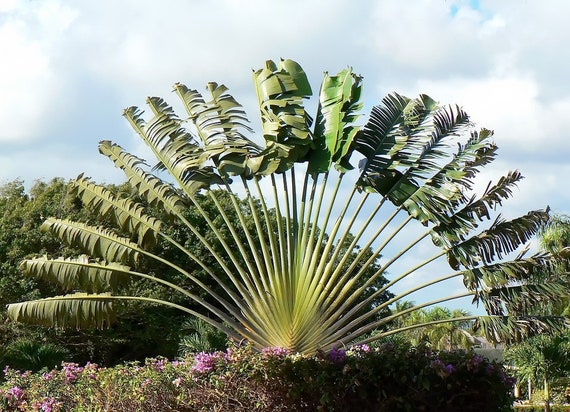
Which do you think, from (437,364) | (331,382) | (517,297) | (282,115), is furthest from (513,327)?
(282,115)

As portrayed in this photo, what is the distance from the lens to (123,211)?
15.3 meters

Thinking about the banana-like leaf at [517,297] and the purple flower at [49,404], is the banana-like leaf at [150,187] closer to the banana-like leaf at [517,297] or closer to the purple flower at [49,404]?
the purple flower at [49,404]

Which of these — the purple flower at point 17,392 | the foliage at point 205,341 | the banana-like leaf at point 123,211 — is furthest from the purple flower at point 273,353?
the foliage at point 205,341

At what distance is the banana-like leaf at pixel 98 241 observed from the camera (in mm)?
14789

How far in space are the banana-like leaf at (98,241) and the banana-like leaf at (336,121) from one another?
369 cm

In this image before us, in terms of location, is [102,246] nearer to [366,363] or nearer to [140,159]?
[140,159]

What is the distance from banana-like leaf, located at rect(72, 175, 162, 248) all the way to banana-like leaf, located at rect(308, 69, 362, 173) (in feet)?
10.9

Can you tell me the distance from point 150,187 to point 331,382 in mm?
6165

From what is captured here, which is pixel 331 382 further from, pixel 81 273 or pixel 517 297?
pixel 81 273

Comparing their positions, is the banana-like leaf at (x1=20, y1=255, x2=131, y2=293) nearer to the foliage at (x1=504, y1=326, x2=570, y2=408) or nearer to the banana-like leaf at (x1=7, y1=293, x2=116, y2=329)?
the banana-like leaf at (x1=7, y1=293, x2=116, y2=329)

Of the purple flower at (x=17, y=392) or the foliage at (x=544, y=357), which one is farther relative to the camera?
the foliage at (x=544, y=357)

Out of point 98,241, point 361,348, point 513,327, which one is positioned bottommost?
point 361,348

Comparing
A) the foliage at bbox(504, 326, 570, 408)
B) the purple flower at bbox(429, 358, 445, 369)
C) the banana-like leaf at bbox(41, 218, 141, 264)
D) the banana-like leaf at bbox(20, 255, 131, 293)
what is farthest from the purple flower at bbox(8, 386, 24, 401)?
the foliage at bbox(504, 326, 570, 408)

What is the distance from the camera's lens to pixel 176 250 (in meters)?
28.0
